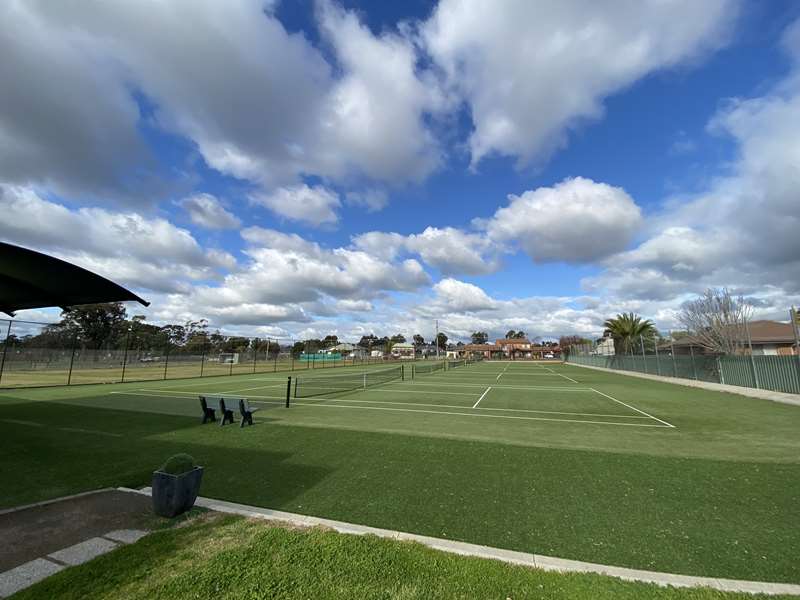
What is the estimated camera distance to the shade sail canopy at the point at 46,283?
26.9 ft

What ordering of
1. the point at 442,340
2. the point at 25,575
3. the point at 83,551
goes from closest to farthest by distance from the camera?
the point at 25,575 < the point at 83,551 < the point at 442,340

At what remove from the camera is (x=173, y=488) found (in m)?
4.37

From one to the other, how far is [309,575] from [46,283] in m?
10.6

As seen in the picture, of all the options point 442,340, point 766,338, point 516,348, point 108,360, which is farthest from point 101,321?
point 442,340

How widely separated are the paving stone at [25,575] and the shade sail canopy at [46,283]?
6.60 meters

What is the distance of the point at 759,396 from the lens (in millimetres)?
17578

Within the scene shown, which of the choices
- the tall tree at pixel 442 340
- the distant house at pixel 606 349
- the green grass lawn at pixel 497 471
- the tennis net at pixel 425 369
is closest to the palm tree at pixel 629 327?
the distant house at pixel 606 349

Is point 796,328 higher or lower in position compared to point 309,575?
higher

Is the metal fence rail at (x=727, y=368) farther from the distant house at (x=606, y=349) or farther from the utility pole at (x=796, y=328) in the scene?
the distant house at (x=606, y=349)

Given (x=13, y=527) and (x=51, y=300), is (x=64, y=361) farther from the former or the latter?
(x=13, y=527)

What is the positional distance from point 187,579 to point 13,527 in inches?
99.5

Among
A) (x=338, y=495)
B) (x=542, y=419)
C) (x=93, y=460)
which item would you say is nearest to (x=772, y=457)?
(x=542, y=419)

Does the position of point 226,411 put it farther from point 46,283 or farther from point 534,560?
point 534,560

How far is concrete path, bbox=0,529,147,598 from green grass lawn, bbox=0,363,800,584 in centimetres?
133
